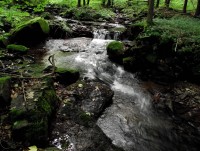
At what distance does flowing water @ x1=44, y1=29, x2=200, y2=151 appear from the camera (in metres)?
6.75

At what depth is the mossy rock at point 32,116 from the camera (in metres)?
5.17

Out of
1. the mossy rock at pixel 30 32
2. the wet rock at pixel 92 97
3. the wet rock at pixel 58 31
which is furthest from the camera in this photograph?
the wet rock at pixel 58 31

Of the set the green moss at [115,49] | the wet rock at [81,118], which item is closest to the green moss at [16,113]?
the wet rock at [81,118]

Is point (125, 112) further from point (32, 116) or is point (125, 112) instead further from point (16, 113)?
point (16, 113)

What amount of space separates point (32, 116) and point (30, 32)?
29.1 ft

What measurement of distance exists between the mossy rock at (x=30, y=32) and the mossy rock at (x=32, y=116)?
7.12m

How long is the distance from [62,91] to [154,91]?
4.06 meters

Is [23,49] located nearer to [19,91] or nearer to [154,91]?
[19,91]

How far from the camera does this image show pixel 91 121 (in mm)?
6801

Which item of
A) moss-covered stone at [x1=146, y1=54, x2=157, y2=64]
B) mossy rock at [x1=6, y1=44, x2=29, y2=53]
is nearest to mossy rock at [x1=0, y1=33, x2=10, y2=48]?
mossy rock at [x1=6, y1=44, x2=29, y2=53]

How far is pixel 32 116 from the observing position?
217 inches

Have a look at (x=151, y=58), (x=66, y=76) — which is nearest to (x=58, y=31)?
(x=151, y=58)

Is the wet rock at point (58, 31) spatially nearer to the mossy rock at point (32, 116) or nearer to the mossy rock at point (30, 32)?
the mossy rock at point (30, 32)

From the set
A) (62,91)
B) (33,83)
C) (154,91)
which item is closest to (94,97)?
(62,91)
